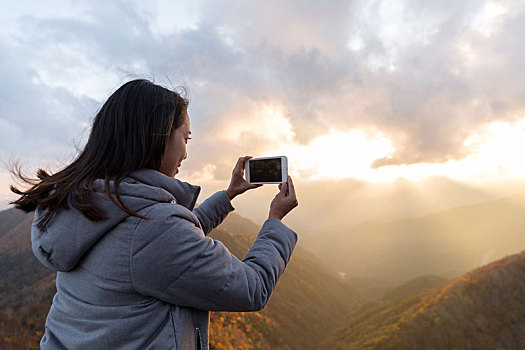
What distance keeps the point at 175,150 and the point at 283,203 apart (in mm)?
1010

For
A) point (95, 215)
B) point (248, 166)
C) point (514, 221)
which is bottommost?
point (95, 215)

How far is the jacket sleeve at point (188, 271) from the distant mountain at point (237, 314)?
7.78 m

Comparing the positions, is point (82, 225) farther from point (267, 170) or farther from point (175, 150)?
point (267, 170)

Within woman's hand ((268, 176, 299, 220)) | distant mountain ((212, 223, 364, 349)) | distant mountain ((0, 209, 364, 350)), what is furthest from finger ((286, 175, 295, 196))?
distant mountain ((212, 223, 364, 349))

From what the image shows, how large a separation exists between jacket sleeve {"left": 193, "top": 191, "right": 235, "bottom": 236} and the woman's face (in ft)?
3.15

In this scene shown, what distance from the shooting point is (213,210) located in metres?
2.95

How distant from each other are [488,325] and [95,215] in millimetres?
18345

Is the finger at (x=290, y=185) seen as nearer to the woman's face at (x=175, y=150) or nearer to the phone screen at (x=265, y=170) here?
the phone screen at (x=265, y=170)

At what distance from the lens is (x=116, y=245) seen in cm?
142

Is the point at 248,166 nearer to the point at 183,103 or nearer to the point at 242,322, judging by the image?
the point at 183,103

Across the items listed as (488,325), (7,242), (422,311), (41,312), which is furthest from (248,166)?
(7,242)

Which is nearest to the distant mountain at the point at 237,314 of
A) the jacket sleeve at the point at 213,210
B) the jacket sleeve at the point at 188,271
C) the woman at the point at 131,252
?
the jacket sleeve at the point at 213,210

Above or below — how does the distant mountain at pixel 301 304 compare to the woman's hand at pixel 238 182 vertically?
below

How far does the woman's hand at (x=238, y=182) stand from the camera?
3098 millimetres
